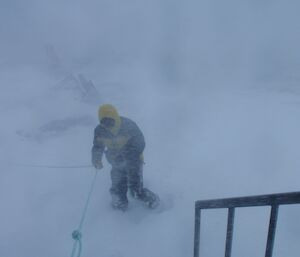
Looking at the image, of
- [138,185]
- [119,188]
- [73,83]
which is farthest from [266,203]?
[73,83]

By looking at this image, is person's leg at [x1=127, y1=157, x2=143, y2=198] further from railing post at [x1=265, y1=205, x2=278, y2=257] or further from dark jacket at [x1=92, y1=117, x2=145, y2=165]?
railing post at [x1=265, y1=205, x2=278, y2=257]

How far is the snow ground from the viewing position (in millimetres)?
4391

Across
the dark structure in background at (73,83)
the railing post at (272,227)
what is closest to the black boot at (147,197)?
the railing post at (272,227)

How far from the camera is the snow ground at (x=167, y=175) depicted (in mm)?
4391

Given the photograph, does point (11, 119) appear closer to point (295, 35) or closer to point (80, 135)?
point (80, 135)

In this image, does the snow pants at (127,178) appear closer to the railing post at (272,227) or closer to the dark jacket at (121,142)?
the dark jacket at (121,142)

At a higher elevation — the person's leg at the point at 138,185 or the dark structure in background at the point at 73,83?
the dark structure in background at the point at 73,83

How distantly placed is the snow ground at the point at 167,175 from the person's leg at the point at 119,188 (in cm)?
17

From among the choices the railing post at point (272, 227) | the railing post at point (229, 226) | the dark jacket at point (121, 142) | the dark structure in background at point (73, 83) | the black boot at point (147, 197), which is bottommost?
Answer: the railing post at point (272, 227)

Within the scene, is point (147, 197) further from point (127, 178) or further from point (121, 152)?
point (121, 152)

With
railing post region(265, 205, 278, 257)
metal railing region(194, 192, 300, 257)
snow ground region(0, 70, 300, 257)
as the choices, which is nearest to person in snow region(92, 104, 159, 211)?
snow ground region(0, 70, 300, 257)

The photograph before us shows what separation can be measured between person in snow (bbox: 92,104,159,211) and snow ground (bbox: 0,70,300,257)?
10.6 inches

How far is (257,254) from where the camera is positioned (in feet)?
13.1

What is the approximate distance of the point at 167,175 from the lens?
584 cm
